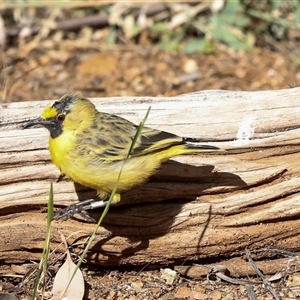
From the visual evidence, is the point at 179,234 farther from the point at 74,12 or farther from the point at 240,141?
the point at 74,12

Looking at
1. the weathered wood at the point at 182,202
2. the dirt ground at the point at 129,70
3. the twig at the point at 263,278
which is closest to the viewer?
the twig at the point at 263,278

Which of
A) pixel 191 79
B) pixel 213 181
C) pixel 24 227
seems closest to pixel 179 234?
pixel 213 181

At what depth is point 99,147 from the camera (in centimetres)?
460

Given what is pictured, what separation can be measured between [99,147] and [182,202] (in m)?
0.73

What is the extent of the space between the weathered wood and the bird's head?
293mm

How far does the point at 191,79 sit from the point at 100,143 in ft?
11.9

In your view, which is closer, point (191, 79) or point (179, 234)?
point (179, 234)

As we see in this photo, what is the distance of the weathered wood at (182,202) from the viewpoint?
4.77 m

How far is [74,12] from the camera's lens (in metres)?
9.30

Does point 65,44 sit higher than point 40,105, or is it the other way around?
point 40,105

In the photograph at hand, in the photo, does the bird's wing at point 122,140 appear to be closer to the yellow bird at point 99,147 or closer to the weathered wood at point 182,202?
the yellow bird at point 99,147

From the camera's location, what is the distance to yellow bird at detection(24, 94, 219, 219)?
175 inches

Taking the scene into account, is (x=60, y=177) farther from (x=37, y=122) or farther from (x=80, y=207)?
(x=37, y=122)

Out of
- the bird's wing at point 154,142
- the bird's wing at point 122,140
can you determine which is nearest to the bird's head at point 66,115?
the bird's wing at point 122,140
